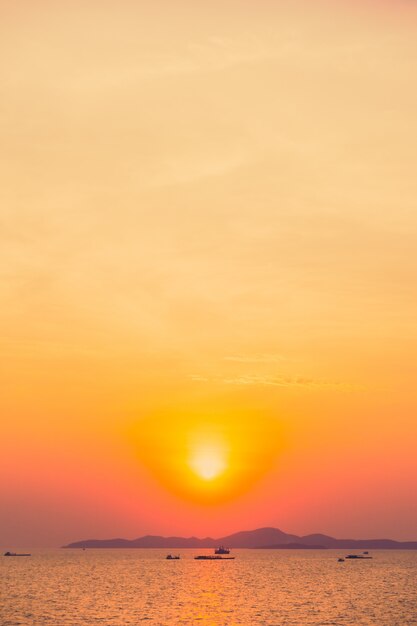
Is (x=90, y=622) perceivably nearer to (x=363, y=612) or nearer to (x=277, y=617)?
(x=277, y=617)

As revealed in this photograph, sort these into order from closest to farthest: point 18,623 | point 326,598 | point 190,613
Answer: point 18,623 → point 190,613 → point 326,598

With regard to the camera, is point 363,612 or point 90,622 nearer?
point 90,622

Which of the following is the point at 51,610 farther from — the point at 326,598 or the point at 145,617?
the point at 326,598

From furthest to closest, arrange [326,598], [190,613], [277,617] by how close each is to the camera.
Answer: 1. [326,598]
2. [190,613]
3. [277,617]

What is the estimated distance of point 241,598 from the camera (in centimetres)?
19850

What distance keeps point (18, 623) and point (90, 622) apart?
12.0 metres

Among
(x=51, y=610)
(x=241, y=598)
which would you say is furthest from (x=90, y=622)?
(x=241, y=598)

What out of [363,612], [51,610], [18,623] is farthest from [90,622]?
[363,612]

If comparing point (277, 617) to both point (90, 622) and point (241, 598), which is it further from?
point (241, 598)

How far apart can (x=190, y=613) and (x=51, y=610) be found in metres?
27.0

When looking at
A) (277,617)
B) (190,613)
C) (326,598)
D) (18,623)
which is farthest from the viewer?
(326,598)

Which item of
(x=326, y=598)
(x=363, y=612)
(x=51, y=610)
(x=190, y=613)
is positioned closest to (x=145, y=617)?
(x=190, y=613)

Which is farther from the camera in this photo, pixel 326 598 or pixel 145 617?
pixel 326 598

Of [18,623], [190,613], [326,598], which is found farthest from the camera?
[326,598]
